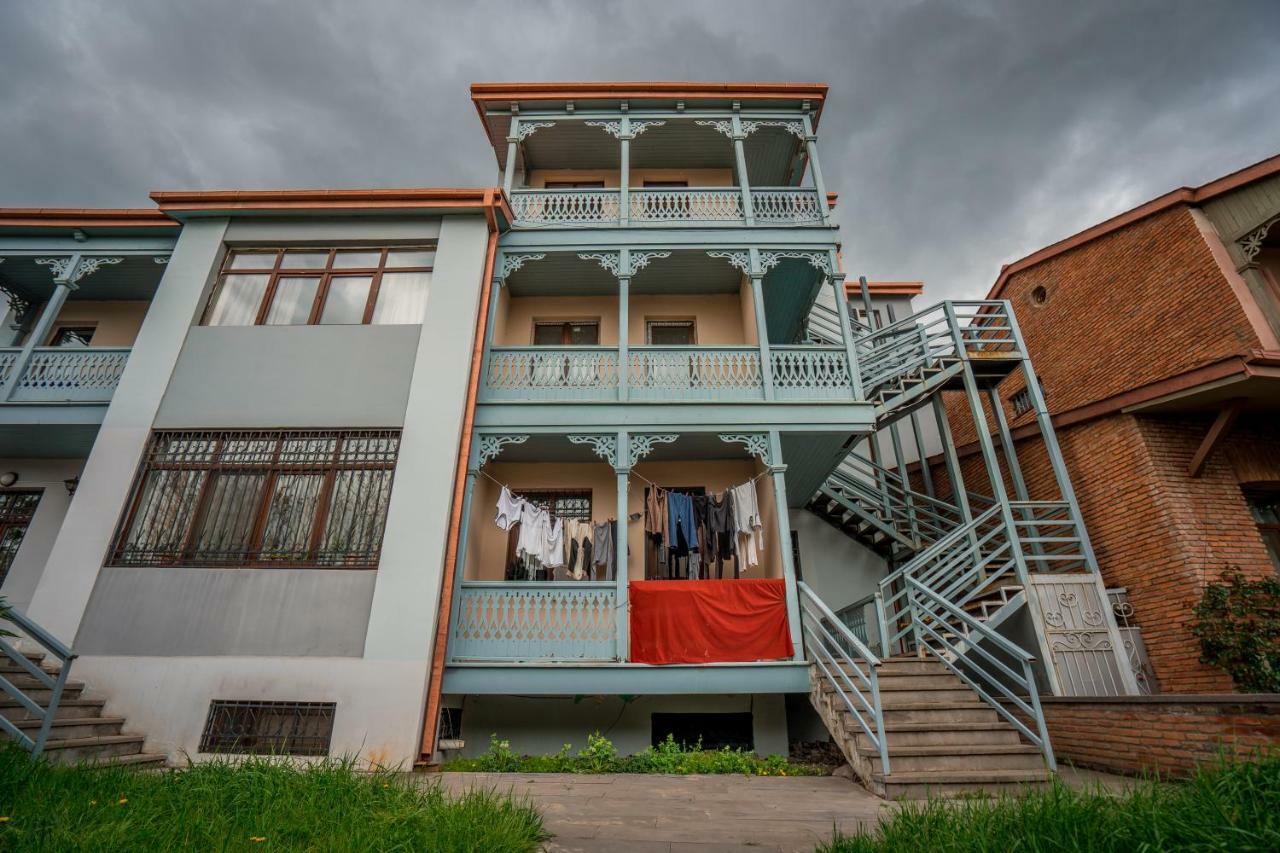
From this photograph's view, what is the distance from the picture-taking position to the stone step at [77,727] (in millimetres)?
6655

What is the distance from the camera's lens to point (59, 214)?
1162 centimetres

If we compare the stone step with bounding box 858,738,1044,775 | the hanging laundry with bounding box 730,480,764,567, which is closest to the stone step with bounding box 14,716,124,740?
the hanging laundry with bounding box 730,480,764,567

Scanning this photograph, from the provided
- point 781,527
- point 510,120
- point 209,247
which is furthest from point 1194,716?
point 209,247

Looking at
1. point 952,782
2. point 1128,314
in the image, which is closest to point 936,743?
point 952,782

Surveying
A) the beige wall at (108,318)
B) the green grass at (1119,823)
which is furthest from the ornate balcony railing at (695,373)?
the beige wall at (108,318)

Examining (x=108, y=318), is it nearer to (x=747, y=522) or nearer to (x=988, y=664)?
(x=747, y=522)

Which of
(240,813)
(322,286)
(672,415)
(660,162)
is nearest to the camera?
(240,813)

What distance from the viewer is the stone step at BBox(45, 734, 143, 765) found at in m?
6.50

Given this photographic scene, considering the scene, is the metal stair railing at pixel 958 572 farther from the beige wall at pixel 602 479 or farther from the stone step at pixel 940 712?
the beige wall at pixel 602 479

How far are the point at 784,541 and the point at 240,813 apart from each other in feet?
24.1

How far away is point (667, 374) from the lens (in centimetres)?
1074

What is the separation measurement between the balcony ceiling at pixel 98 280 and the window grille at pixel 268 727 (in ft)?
31.5

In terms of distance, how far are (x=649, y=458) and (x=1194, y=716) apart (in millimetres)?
8658

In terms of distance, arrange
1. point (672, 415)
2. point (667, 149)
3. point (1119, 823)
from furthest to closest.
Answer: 1. point (667, 149)
2. point (672, 415)
3. point (1119, 823)
